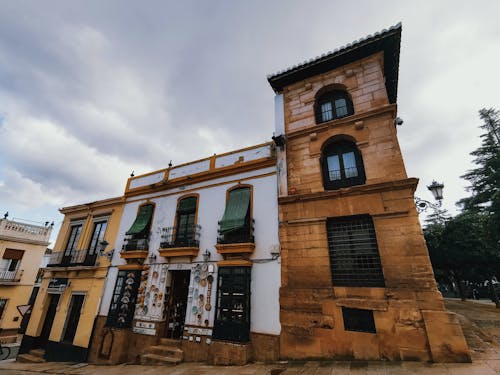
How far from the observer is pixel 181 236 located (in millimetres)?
10883

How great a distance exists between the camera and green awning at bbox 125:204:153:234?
11.5 metres

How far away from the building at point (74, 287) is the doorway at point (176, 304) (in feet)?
14.1

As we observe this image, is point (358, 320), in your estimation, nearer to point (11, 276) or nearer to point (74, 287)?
point (74, 287)

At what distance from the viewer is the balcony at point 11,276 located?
59.8ft

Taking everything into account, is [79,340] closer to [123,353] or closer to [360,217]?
[123,353]

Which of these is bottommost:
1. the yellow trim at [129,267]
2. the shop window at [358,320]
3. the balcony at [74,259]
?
the shop window at [358,320]

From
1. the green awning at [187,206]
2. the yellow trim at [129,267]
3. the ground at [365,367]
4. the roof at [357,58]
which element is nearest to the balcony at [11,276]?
the ground at [365,367]

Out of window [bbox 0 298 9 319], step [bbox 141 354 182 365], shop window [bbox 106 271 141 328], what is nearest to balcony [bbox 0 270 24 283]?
window [bbox 0 298 9 319]

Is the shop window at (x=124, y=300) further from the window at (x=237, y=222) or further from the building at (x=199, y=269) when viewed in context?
the window at (x=237, y=222)

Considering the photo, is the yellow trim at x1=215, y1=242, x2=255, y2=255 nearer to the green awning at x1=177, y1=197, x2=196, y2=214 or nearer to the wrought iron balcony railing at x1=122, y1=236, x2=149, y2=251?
the green awning at x1=177, y1=197, x2=196, y2=214

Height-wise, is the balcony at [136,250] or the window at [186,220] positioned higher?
the window at [186,220]

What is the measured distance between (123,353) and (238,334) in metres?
5.77

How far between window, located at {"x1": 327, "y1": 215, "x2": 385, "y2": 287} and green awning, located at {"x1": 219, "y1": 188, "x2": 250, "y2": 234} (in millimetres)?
3308

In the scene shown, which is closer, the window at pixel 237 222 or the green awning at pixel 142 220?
the window at pixel 237 222
